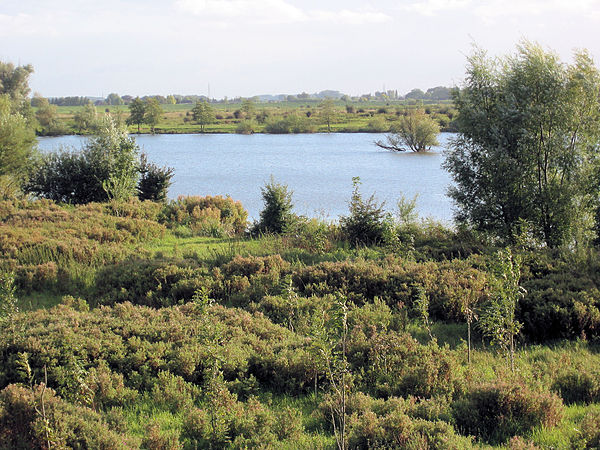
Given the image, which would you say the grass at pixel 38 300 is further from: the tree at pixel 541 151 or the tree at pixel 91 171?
the tree at pixel 541 151

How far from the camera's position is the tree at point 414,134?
45281mm

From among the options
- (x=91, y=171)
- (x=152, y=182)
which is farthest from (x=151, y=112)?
(x=91, y=171)

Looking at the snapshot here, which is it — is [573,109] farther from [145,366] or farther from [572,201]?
[145,366]

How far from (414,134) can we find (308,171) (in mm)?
13693

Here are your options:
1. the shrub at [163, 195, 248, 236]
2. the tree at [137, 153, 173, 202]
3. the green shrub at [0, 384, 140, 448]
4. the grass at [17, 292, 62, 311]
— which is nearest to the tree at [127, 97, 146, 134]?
the tree at [137, 153, 173, 202]

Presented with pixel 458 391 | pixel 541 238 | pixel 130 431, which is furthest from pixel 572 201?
pixel 130 431

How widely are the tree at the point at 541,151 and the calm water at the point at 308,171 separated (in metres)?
3.21

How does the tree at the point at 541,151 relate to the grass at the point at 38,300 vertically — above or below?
above

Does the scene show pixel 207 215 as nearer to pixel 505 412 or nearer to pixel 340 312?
pixel 340 312

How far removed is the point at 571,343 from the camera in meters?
7.22

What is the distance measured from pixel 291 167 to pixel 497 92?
25305mm

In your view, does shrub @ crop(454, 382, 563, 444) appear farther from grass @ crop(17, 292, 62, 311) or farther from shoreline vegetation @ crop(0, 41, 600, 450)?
grass @ crop(17, 292, 62, 311)

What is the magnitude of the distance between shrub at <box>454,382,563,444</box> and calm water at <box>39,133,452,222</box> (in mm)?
12412

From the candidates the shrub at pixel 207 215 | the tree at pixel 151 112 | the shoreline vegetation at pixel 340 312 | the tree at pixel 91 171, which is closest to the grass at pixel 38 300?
the shoreline vegetation at pixel 340 312
